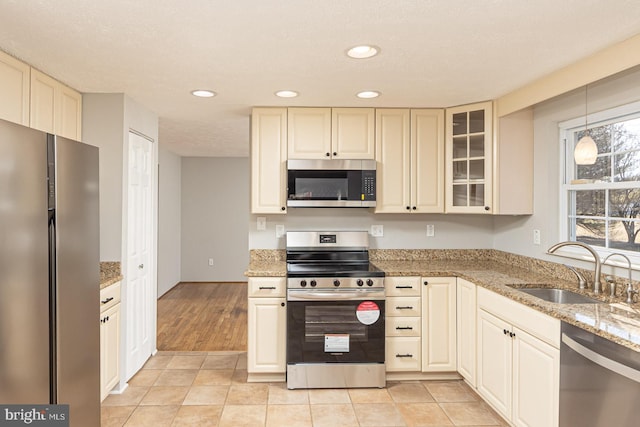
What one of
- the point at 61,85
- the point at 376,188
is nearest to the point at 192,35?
the point at 61,85

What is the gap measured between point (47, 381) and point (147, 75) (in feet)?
6.00

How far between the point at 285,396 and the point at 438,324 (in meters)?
1.25

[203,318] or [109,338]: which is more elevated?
[109,338]

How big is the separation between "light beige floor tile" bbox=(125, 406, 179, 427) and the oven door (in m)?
0.86

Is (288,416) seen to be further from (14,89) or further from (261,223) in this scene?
(14,89)

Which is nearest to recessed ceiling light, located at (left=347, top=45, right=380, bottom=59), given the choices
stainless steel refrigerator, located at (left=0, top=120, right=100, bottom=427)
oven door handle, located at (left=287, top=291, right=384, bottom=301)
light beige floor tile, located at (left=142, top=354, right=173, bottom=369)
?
stainless steel refrigerator, located at (left=0, top=120, right=100, bottom=427)

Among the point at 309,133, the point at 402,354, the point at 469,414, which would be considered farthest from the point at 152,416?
the point at 309,133

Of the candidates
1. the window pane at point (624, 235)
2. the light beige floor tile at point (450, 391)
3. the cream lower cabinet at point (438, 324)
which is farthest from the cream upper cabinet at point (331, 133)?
the light beige floor tile at point (450, 391)

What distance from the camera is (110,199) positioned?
10.1ft

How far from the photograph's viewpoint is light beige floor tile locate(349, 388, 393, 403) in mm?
2982

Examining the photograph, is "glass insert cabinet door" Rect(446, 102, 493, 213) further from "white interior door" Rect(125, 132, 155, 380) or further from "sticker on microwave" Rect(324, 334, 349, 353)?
"white interior door" Rect(125, 132, 155, 380)

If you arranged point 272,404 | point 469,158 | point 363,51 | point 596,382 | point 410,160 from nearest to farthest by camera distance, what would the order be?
point 596,382 → point 363,51 → point 272,404 → point 469,158 → point 410,160

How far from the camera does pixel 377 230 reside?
12.5ft

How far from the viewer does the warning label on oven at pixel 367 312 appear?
10.2ft
